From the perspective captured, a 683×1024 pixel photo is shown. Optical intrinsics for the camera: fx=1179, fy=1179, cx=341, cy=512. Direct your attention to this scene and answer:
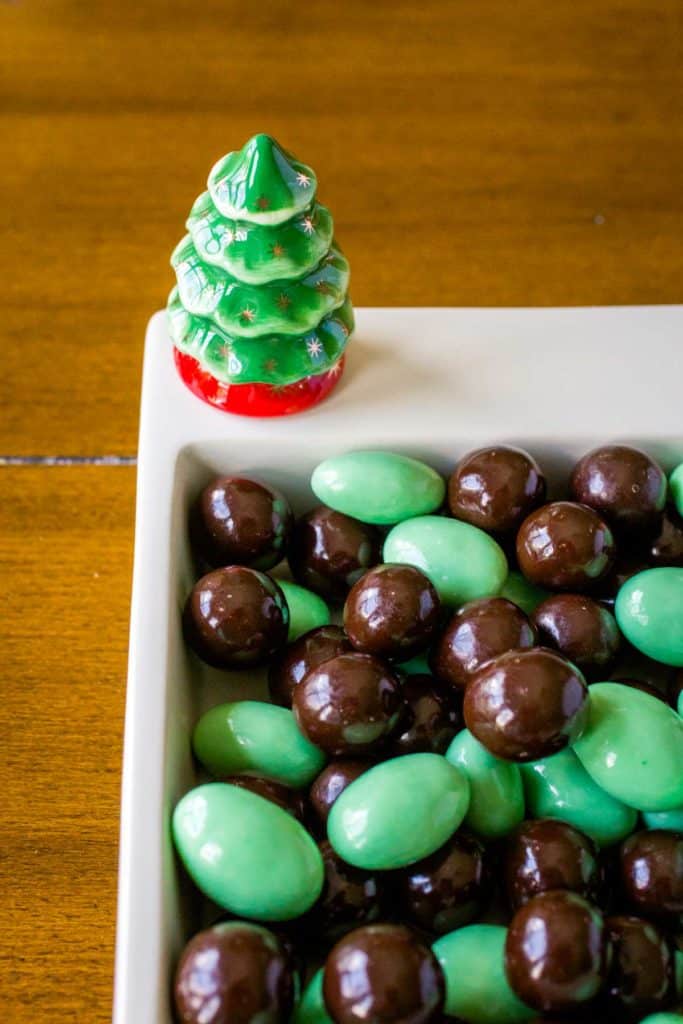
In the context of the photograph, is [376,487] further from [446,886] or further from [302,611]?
[446,886]

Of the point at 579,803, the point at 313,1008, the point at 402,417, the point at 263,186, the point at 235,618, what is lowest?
the point at 313,1008

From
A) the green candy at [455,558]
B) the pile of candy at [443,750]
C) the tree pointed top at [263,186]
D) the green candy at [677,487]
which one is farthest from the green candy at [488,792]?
the tree pointed top at [263,186]

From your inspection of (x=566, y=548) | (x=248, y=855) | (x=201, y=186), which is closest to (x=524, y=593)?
(x=566, y=548)

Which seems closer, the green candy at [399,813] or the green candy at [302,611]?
the green candy at [399,813]

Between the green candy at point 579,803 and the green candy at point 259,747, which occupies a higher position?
the green candy at point 259,747

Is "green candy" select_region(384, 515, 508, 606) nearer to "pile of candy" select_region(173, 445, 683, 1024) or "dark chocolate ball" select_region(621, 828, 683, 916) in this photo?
"pile of candy" select_region(173, 445, 683, 1024)

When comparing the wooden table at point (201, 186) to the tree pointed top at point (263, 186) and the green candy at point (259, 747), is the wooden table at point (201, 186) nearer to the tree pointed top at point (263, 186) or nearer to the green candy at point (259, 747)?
the green candy at point (259, 747)
